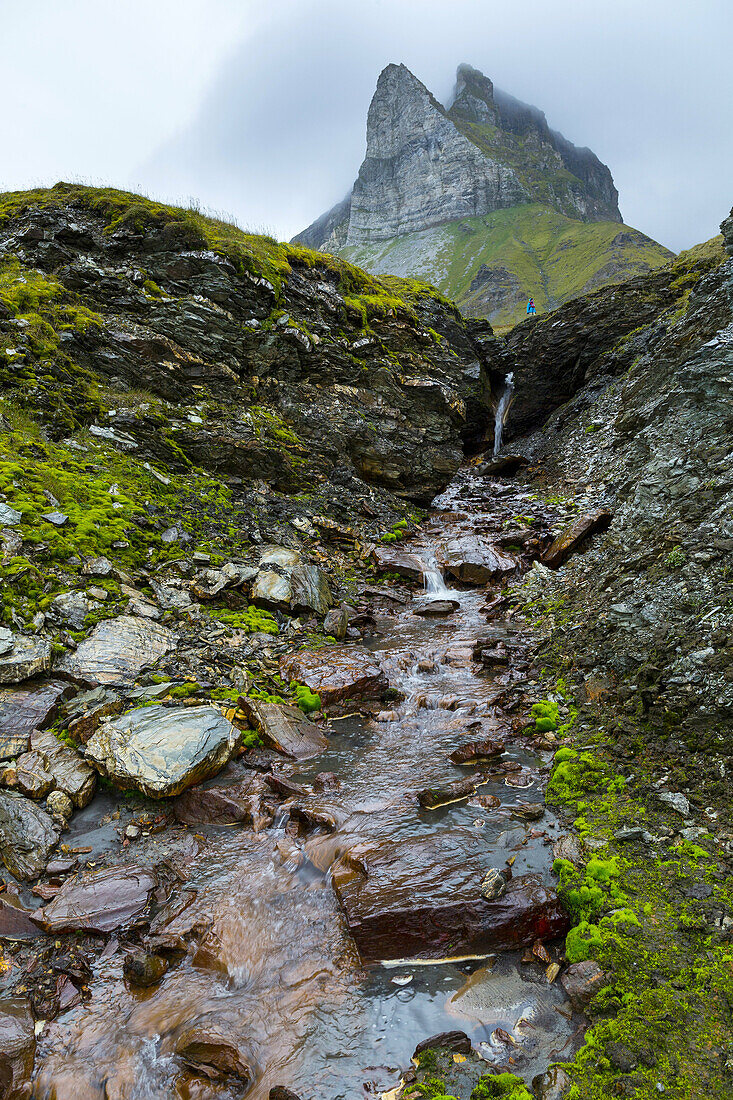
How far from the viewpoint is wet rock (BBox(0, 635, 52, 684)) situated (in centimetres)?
671

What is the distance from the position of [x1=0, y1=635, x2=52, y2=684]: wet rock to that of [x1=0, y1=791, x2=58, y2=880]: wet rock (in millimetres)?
1709

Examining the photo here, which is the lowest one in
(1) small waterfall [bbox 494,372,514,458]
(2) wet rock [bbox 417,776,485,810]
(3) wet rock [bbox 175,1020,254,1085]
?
(3) wet rock [bbox 175,1020,254,1085]

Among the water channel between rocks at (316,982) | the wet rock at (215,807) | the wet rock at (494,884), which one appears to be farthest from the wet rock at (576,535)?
the wet rock at (215,807)

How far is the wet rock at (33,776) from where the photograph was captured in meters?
5.75

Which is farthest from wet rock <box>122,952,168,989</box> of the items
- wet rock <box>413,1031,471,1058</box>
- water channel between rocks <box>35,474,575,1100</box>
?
wet rock <box>413,1031,471,1058</box>

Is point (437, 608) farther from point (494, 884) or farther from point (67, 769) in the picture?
point (67, 769)

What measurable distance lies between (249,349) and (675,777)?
1742cm

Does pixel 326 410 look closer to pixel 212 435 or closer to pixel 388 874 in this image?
pixel 212 435

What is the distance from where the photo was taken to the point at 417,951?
4711 millimetres

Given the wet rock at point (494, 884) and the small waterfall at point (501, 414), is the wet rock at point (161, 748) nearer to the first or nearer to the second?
the wet rock at point (494, 884)

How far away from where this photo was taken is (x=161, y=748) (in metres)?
6.62

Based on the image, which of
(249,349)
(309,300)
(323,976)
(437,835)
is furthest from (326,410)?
(323,976)

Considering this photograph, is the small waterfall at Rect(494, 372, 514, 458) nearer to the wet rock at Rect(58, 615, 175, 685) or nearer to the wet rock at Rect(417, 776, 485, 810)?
the wet rock at Rect(58, 615, 175, 685)

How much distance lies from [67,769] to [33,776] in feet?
1.24
